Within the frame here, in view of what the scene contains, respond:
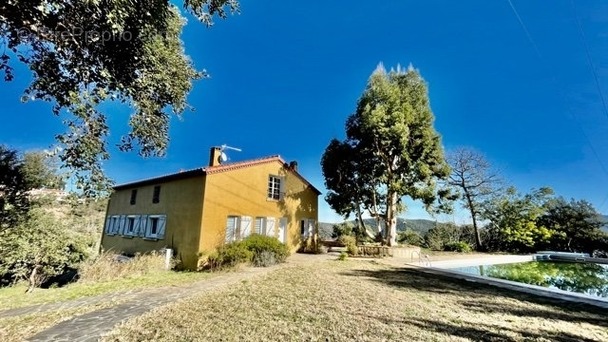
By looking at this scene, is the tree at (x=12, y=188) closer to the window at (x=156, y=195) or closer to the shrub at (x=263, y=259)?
the window at (x=156, y=195)

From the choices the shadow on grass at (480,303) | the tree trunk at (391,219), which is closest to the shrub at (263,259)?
the shadow on grass at (480,303)

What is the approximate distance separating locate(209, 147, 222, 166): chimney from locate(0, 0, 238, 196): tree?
9.37 metres

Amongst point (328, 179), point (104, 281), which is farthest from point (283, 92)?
point (104, 281)

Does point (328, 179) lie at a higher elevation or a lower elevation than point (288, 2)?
lower

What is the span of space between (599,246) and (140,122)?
3521 centimetres

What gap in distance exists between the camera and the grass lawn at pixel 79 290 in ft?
24.5

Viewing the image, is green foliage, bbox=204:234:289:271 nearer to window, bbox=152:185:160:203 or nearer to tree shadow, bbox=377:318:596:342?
window, bbox=152:185:160:203

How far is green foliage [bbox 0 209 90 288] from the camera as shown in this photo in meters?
10.2

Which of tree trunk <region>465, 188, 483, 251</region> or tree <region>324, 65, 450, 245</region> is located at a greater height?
tree <region>324, 65, 450, 245</region>

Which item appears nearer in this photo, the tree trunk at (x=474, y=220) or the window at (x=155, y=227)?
the window at (x=155, y=227)

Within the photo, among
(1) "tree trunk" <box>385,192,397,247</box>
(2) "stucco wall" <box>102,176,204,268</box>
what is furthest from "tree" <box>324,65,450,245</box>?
(2) "stucco wall" <box>102,176,204,268</box>

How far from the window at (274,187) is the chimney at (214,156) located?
347 cm

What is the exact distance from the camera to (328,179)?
891 inches

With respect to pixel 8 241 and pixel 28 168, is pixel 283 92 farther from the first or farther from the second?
pixel 8 241
